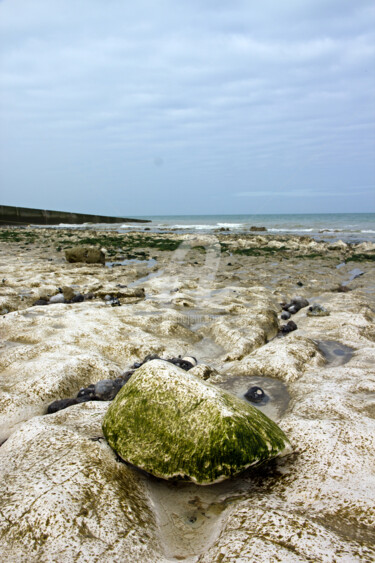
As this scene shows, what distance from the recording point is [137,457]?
10.3 feet

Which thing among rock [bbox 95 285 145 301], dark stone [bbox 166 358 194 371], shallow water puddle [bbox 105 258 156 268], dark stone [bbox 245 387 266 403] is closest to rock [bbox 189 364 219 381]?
dark stone [bbox 166 358 194 371]

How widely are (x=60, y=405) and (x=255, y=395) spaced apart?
2529 mm

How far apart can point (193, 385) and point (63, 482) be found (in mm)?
1328

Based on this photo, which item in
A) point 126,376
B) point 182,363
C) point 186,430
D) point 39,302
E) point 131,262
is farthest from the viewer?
point 131,262

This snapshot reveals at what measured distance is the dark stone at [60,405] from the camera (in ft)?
14.7

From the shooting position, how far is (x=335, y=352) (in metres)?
6.41

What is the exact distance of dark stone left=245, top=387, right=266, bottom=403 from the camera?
15.8 ft

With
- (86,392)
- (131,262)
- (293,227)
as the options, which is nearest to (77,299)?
(86,392)

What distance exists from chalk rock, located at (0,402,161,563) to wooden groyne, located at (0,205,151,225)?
5010 centimetres

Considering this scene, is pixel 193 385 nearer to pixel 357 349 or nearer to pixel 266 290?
pixel 357 349

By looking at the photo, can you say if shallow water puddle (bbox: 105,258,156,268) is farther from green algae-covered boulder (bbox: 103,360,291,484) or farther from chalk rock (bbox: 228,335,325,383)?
green algae-covered boulder (bbox: 103,360,291,484)

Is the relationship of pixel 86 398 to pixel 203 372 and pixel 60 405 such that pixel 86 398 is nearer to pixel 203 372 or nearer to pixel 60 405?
pixel 60 405

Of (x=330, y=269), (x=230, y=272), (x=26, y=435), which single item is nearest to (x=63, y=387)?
(x=26, y=435)

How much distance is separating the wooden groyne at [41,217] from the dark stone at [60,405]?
48805 millimetres
